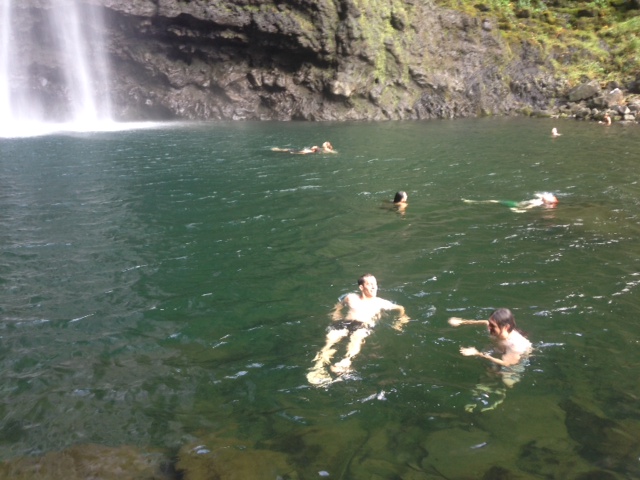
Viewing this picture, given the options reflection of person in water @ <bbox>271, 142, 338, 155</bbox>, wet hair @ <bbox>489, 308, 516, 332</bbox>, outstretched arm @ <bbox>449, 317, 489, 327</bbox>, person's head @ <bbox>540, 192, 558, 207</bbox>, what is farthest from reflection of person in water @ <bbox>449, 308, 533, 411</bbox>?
reflection of person in water @ <bbox>271, 142, 338, 155</bbox>

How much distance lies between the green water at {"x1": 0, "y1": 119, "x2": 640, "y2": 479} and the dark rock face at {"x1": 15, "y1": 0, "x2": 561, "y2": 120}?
88.6ft

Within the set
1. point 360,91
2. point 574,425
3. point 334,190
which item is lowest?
point 574,425

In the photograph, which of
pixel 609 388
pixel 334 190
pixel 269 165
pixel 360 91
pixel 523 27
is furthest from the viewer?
pixel 523 27

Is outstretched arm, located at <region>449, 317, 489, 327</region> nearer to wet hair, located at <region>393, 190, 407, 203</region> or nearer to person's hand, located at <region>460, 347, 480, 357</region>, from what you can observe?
person's hand, located at <region>460, 347, 480, 357</region>

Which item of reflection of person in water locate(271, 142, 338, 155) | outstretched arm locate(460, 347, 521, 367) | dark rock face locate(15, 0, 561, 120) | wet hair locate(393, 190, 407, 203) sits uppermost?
dark rock face locate(15, 0, 561, 120)

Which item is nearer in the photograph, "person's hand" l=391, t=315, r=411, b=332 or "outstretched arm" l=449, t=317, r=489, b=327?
"outstretched arm" l=449, t=317, r=489, b=327

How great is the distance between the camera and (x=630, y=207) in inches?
622

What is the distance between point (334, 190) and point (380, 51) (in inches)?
1214

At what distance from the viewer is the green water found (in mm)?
6258

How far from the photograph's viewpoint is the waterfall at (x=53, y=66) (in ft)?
138

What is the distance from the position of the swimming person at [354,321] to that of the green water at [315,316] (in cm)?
22

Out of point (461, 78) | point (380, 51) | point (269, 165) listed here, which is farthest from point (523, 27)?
point (269, 165)

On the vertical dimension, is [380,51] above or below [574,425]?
above

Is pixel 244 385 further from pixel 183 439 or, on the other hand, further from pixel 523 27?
pixel 523 27
